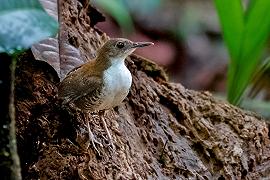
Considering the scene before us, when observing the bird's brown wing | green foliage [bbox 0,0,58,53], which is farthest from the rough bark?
green foliage [bbox 0,0,58,53]

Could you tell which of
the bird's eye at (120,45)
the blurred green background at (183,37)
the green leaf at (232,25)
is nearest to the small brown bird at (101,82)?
the bird's eye at (120,45)

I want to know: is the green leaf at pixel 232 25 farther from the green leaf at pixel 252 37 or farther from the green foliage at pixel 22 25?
the green foliage at pixel 22 25

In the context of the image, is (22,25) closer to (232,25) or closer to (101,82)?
(101,82)

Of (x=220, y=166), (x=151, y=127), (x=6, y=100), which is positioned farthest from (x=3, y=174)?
(x=220, y=166)

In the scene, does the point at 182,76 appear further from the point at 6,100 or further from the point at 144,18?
the point at 6,100

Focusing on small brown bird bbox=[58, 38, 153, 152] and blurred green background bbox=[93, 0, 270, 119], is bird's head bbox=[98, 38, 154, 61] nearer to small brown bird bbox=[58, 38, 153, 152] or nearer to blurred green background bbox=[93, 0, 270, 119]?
small brown bird bbox=[58, 38, 153, 152]
